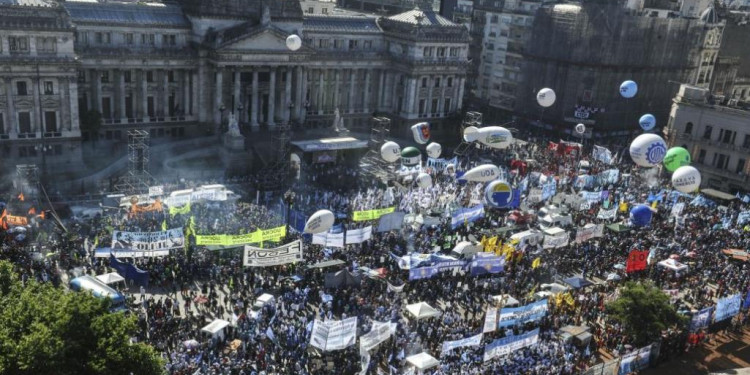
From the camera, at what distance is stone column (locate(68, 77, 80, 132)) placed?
6575 cm

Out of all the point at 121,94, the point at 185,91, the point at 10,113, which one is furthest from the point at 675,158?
the point at 10,113

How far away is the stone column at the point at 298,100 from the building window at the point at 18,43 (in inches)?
1146

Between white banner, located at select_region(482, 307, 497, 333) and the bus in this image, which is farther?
white banner, located at select_region(482, 307, 497, 333)

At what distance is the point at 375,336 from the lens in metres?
35.9

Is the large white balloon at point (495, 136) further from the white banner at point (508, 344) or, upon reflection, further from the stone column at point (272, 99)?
the stone column at point (272, 99)

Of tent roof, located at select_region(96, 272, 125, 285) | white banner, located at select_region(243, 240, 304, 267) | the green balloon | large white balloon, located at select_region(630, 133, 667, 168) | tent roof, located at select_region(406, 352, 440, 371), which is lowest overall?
tent roof, located at select_region(406, 352, 440, 371)

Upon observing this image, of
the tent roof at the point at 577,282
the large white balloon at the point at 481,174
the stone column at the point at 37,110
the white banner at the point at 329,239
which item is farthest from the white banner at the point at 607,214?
the stone column at the point at 37,110

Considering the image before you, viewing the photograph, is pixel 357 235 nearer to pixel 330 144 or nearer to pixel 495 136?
pixel 495 136

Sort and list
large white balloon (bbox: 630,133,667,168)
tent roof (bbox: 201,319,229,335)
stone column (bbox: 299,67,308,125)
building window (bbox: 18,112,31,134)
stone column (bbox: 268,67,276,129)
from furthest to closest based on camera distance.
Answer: stone column (bbox: 299,67,308,125) → stone column (bbox: 268,67,276,129) → building window (bbox: 18,112,31,134) → large white balloon (bbox: 630,133,667,168) → tent roof (bbox: 201,319,229,335)

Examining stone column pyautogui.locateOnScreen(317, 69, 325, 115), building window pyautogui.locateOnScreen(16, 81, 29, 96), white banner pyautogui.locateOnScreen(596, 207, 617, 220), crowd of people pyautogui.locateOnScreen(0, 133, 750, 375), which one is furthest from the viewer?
stone column pyautogui.locateOnScreen(317, 69, 325, 115)

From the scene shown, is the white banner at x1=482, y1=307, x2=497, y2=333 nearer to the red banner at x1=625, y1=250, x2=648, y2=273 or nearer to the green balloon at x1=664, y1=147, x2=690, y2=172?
the red banner at x1=625, y1=250, x2=648, y2=273

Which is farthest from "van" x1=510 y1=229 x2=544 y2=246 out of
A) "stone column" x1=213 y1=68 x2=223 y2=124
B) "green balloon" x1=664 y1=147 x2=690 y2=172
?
"stone column" x1=213 y1=68 x2=223 y2=124

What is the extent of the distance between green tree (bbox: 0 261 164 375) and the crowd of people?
5.90 m

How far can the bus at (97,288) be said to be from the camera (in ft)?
121
